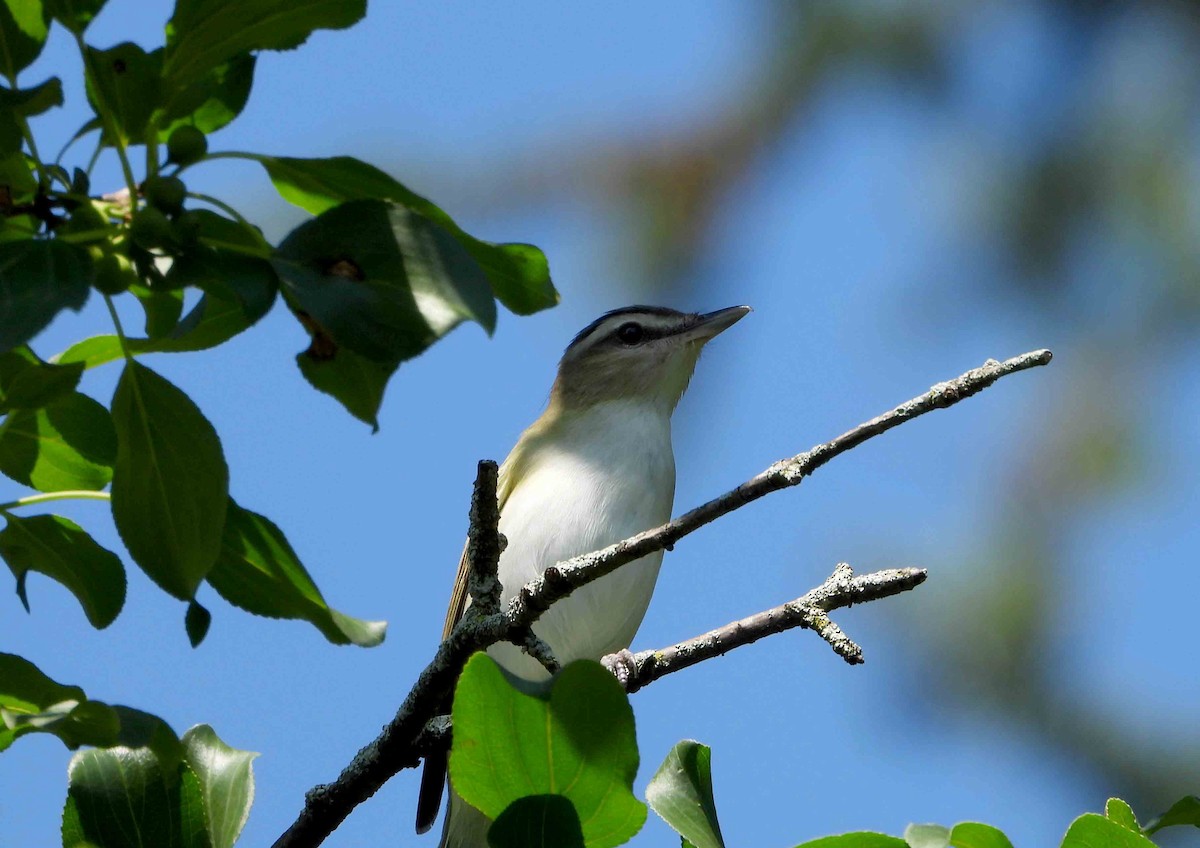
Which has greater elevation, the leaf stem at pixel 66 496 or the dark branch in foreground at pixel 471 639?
the leaf stem at pixel 66 496

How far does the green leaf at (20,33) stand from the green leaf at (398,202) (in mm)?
266

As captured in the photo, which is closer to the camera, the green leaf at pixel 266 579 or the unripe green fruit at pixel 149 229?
the unripe green fruit at pixel 149 229

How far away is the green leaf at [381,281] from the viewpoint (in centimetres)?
136

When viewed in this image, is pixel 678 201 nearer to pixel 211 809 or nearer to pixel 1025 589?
pixel 1025 589

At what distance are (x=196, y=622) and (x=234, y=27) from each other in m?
0.70

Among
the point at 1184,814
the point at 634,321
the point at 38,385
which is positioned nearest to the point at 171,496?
the point at 38,385

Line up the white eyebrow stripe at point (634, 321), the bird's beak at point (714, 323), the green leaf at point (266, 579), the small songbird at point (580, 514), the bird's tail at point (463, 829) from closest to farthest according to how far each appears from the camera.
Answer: the green leaf at point (266, 579) < the bird's tail at point (463, 829) < the small songbird at point (580, 514) < the bird's beak at point (714, 323) < the white eyebrow stripe at point (634, 321)

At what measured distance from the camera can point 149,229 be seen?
1.37 m

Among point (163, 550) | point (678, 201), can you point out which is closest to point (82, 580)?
point (163, 550)

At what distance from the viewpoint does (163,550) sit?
151cm

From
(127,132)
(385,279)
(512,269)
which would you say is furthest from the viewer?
(512,269)

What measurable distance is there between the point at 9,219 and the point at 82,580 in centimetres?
56

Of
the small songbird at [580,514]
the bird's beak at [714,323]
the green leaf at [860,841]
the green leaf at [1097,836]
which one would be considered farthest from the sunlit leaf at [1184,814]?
the bird's beak at [714,323]

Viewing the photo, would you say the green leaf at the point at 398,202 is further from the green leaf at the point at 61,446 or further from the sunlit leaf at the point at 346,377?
the green leaf at the point at 61,446
